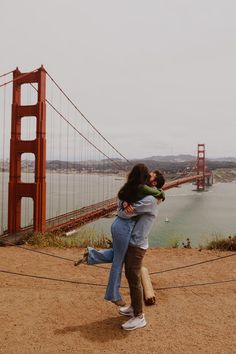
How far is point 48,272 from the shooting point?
4965 millimetres

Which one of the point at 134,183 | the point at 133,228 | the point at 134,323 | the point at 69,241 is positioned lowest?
the point at 69,241

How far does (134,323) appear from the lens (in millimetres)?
3105

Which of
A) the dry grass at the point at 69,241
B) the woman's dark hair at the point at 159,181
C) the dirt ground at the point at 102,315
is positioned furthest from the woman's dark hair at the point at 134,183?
the dry grass at the point at 69,241

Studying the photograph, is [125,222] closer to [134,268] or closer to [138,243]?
[138,243]

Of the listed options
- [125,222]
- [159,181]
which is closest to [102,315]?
[125,222]

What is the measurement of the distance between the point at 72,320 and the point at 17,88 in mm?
7609

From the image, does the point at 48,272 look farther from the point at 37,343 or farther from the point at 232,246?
the point at 232,246

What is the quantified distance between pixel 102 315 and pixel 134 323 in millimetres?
465

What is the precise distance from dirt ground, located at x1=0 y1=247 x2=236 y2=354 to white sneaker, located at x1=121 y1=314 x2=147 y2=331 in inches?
1.5

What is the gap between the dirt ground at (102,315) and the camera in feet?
9.35

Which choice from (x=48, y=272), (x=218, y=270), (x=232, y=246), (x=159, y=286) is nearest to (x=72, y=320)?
(x=159, y=286)

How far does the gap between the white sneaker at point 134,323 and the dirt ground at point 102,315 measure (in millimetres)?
39

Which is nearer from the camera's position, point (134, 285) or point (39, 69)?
point (134, 285)

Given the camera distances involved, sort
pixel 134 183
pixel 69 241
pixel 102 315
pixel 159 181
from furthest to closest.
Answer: pixel 69 241 < pixel 102 315 < pixel 159 181 < pixel 134 183
